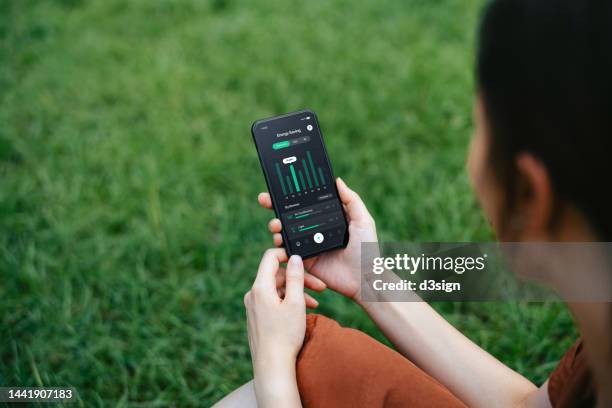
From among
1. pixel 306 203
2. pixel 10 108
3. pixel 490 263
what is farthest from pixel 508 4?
pixel 10 108

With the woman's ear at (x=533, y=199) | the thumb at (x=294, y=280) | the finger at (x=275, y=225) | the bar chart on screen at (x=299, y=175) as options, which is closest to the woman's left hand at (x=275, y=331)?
the thumb at (x=294, y=280)

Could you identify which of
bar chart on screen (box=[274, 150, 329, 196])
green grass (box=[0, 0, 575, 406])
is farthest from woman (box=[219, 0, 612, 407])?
green grass (box=[0, 0, 575, 406])

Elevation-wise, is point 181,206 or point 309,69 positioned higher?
point 309,69

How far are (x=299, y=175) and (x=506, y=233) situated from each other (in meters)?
0.68

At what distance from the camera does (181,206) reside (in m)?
2.12

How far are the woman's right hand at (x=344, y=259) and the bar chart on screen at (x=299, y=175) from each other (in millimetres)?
77

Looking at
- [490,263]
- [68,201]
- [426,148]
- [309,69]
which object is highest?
[309,69]

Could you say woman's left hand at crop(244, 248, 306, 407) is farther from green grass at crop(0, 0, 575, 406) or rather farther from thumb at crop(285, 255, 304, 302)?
green grass at crop(0, 0, 575, 406)

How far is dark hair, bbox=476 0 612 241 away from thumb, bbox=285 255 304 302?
0.52m

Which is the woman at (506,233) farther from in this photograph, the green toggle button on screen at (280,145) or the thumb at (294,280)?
the green toggle button on screen at (280,145)

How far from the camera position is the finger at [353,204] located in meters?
1.29

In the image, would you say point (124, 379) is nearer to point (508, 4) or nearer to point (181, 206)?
point (181, 206)

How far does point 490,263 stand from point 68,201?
1.48 meters

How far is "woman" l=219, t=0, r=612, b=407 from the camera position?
0.59 m
